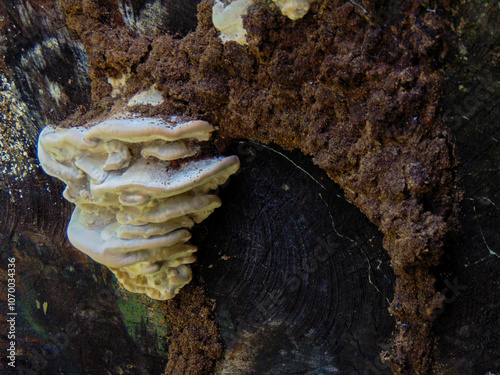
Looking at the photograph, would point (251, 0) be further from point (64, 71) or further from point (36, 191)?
point (36, 191)

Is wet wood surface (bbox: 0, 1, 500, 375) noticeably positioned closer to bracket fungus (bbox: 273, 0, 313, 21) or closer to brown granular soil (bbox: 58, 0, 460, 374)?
brown granular soil (bbox: 58, 0, 460, 374)

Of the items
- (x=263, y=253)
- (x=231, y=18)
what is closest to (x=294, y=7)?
(x=231, y=18)

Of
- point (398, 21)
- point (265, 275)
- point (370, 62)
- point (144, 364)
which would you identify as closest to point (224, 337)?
point (265, 275)

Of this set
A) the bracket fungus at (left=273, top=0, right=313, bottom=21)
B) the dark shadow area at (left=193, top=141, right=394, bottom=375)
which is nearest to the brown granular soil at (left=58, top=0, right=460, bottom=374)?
the bracket fungus at (left=273, top=0, right=313, bottom=21)

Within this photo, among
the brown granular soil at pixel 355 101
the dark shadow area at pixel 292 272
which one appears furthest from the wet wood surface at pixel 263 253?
the brown granular soil at pixel 355 101

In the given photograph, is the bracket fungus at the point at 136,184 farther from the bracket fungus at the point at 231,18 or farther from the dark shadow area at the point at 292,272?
the bracket fungus at the point at 231,18
